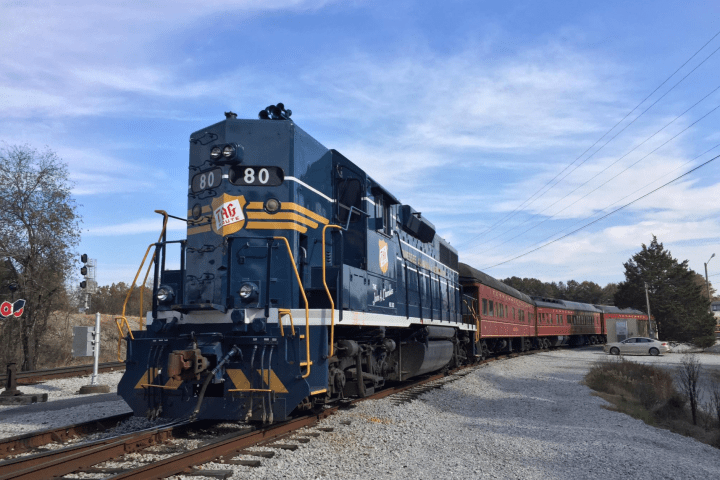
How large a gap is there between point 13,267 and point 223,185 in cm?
1856

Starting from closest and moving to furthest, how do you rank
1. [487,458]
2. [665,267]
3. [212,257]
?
1. [487,458]
2. [212,257]
3. [665,267]

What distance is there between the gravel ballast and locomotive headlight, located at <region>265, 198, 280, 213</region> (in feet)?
9.53

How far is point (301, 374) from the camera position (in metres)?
6.12

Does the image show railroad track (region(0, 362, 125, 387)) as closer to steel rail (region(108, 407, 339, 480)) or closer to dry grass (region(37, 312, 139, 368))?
dry grass (region(37, 312, 139, 368))

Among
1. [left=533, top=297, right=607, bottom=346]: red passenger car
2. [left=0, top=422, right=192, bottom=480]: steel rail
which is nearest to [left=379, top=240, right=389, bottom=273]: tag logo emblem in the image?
[left=0, top=422, right=192, bottom=480]: steel rail

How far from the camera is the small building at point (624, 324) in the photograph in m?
38.3

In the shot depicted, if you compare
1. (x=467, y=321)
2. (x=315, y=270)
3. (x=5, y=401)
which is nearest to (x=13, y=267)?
(x=5, y=401)

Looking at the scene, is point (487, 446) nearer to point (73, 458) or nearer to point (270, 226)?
point (270, 226)

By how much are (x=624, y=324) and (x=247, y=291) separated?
125 ft

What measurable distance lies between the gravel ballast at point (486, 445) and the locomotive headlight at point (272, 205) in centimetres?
291

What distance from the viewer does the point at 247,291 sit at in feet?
21.5

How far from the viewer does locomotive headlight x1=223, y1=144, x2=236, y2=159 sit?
7.17 metres

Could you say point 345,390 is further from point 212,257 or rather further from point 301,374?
point 212,257

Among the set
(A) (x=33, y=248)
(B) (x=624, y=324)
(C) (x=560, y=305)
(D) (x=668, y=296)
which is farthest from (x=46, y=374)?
(D) (x=668, y=296)
